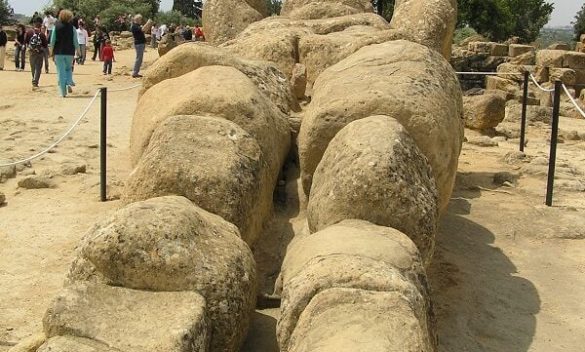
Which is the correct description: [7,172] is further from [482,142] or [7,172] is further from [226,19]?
[482,142]

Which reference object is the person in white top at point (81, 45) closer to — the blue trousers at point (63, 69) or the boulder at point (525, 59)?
the blue trousers at point (63, 69)

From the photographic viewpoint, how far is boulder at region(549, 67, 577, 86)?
52.2ft

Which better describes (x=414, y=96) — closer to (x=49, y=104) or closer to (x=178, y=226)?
(x=178, y=226)

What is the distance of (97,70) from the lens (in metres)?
18.0

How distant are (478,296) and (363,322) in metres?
2.53

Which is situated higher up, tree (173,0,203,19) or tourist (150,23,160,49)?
tree (173,0,203,19)

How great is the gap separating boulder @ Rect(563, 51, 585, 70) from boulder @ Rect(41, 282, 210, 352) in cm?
1540

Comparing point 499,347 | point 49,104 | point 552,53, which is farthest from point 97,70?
point 499,347

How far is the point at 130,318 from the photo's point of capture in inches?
118

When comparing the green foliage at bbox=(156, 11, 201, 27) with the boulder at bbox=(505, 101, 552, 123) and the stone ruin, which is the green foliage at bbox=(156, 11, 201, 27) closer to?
the boulder at bbox=(505, 101, 552, 123)

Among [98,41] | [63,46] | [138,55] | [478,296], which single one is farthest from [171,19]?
[478,296]

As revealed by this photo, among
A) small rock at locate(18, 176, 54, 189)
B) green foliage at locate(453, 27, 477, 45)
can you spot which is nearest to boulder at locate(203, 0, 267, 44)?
small rock at locate(18, 176, 54, 189)

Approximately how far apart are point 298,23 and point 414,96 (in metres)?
3.09

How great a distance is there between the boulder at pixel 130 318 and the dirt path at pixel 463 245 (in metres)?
0.72
